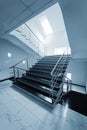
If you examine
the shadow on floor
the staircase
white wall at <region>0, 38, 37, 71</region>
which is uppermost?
white wall at <region>0, 38, 37, 71</region>

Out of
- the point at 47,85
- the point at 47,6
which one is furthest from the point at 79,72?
the point at 47,6

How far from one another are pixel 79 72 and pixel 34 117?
578 centimetres

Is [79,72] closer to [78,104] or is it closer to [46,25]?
[78,104]

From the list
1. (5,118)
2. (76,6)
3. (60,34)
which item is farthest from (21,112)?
(60,34)

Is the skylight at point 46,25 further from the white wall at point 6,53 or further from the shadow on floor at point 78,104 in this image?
the shadow on floor at point 78,104

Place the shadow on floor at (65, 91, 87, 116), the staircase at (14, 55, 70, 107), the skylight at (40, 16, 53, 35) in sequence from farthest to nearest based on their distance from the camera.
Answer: the skylight at (40, 16, 53, 35) → the shadow on floor at (65, 91, 87, 116) → the staircase at (14, 55, 70, 107)

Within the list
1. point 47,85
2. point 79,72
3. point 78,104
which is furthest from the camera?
point 79,72

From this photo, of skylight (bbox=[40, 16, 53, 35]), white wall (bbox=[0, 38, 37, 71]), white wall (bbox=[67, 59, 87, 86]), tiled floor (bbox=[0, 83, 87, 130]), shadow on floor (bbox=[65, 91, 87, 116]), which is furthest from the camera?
skylight (bbox=[40, 16, 53, 35])

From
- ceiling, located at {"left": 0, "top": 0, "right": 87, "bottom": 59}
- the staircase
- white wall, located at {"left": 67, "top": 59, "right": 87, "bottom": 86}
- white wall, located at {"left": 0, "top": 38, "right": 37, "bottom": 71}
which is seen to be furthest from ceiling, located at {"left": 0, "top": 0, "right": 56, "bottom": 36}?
white wall, located at {"left": 67, "top": 59, "right": 87, "bottom": 86}

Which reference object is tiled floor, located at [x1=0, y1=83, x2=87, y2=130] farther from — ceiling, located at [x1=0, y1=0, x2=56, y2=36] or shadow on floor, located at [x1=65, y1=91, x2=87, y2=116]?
ceiling, located at [x1=0, y1=0, x2=56, y2=36]

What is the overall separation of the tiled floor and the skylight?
20.7 feet

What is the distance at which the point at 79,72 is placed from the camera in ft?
21.7

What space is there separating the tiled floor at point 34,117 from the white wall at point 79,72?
16.1ft

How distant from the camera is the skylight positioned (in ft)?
21.5
